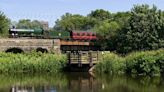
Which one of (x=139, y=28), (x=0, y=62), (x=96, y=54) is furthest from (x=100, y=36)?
(x=0, y=62)

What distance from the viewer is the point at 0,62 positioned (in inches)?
2432

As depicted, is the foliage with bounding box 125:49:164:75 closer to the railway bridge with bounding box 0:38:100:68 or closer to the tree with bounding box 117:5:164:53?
the railway bridge with bounding box 0:38:100:68

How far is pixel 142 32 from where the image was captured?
8169cm

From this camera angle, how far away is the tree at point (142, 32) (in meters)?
81.0

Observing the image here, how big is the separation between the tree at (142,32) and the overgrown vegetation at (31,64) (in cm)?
2021

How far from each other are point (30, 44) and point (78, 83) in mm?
32724

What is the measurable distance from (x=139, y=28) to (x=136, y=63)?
2381 cm

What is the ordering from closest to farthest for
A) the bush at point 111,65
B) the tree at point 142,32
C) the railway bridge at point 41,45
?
the bush at point 111,65, the railway bridge at point 41,45, the tree at point 142,32

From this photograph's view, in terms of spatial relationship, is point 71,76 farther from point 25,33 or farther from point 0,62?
point 25,33

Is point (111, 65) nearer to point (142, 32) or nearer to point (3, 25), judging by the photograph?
point (142, 32)

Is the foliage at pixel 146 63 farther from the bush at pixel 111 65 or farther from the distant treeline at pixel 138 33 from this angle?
the distant treeline at pixel 138 33

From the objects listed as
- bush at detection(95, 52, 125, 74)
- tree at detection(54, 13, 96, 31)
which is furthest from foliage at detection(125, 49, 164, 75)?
tree at detection(54, 13, 96, 31)

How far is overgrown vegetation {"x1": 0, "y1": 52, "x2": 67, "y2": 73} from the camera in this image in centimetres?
6209

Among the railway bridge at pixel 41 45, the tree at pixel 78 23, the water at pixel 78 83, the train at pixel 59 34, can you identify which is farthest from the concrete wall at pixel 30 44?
the tree at pixel 78 23
